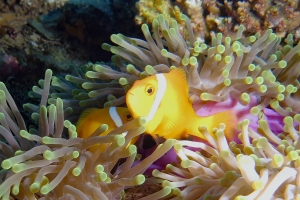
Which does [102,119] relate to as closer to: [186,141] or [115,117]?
[115,117]

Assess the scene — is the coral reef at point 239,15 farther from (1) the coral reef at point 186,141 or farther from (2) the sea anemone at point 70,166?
(2) the sea anemone at point 70,166

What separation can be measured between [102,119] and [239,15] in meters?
0.96

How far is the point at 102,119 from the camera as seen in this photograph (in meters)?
1.38

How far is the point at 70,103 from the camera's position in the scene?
1.57 meters

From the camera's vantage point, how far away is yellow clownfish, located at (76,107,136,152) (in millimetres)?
1363

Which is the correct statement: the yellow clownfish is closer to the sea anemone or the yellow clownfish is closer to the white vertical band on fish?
the white vertical band on fish

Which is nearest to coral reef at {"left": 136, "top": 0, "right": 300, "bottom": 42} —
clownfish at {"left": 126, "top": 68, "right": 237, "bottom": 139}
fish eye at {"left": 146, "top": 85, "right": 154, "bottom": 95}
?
clownfish at {"left": 126, "top": 68, "right": 237, "bottom": 139}

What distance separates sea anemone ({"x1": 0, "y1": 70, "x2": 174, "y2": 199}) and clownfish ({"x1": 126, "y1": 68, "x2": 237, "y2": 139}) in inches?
5.3

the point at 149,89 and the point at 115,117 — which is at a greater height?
the point at 149,89

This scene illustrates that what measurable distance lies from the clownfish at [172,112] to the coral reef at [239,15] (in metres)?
0.67

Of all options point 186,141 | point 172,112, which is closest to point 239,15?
point 172,112

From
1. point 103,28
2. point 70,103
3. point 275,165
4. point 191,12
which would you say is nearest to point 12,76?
point 103,28

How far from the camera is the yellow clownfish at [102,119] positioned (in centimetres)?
136

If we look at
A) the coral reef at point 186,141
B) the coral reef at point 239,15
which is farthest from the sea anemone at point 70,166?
the coral reef at point 239,15
